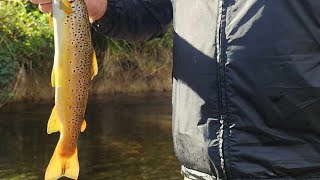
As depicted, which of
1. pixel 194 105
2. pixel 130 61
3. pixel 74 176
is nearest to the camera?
pixel 194 105

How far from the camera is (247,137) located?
210 cm

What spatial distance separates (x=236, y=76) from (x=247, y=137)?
207 millimetres

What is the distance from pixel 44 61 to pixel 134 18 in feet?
25.5

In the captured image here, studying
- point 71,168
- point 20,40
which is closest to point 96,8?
point 71,168

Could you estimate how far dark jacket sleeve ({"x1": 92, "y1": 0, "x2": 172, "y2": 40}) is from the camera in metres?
2.65

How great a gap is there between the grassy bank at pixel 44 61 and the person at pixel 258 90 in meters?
7.28

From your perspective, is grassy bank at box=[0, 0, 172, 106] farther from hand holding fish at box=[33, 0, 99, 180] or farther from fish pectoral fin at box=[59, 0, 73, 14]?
fish pectoral fin at box=[59, 0, 73, 14]

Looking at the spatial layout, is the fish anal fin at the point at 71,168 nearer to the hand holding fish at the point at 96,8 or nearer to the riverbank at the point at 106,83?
the hand holding fish at the point at 96,8

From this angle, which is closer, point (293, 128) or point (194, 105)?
point (293, 128)

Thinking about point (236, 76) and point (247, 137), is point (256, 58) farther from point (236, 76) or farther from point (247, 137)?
point (247, 137)

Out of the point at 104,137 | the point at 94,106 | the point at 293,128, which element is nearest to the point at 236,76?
the point at 293,128

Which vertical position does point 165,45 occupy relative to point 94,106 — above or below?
above

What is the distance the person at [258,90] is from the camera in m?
2.05

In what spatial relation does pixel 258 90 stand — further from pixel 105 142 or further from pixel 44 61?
pixel 44 61
